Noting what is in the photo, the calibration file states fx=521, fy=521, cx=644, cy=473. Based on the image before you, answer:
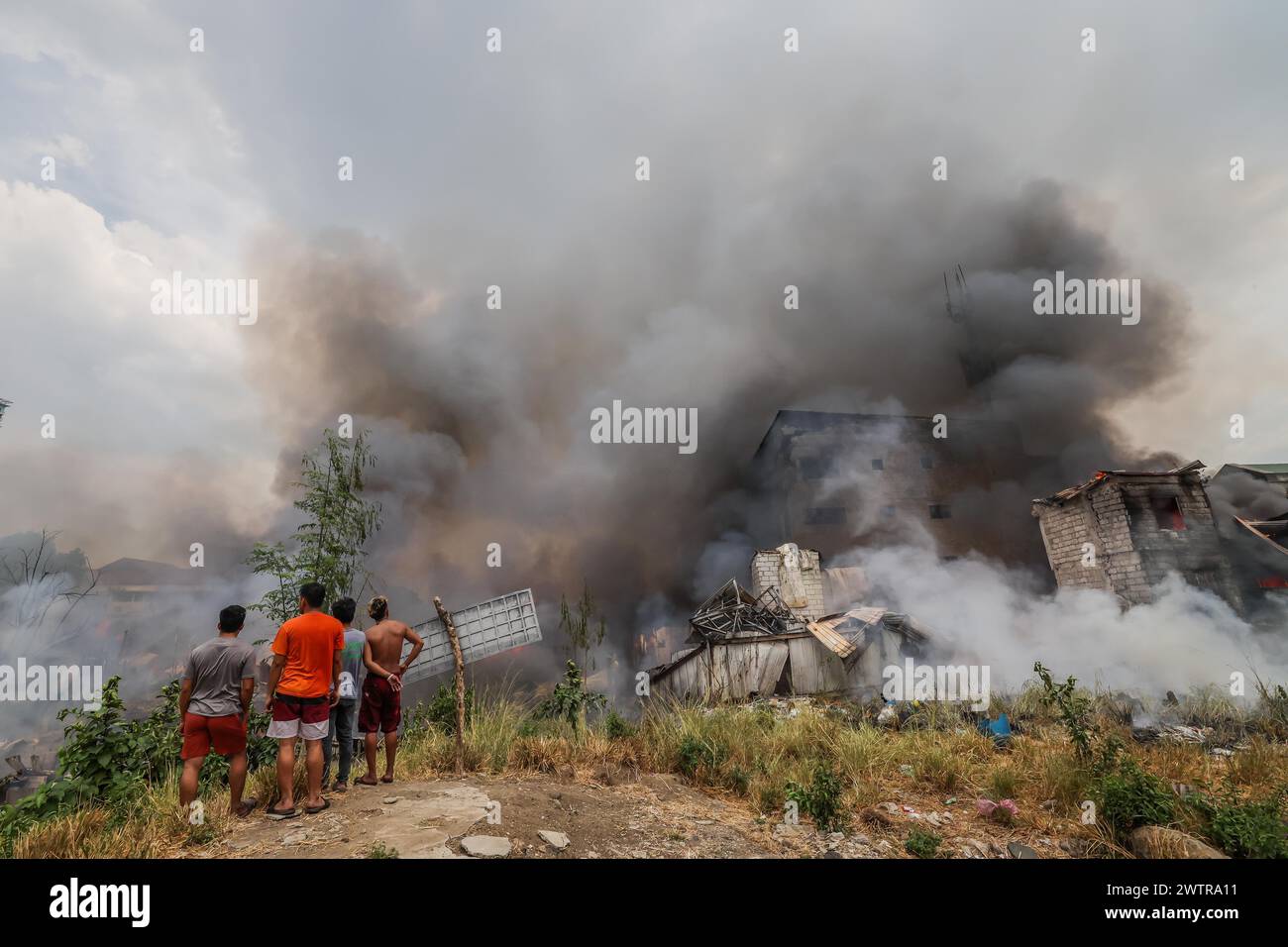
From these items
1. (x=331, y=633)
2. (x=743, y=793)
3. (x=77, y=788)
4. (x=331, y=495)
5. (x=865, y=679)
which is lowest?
(x=865, y=679)

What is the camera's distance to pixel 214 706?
435 cm

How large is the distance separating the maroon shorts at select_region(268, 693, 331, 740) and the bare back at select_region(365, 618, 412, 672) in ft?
2.93

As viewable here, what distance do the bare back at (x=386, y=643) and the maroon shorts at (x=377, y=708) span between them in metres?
0.17

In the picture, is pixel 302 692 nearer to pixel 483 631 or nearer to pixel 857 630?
pixel 483 631

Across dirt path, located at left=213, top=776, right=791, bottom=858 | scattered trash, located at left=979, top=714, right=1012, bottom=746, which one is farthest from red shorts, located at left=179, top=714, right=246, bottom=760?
scattered trash, located at left=979, top=714, right=1012, bottom=746

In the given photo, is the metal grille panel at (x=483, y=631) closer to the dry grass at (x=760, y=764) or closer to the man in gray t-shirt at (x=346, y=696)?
the dry grass at (x=760, y=764)

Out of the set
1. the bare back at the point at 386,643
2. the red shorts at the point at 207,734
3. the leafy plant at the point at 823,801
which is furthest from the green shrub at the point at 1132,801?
the red shorts at the point at 207,734

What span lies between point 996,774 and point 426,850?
5.85m

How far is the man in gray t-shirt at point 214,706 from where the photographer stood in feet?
14.2

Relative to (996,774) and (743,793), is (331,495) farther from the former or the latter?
(996,774)

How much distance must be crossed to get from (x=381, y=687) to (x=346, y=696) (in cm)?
33

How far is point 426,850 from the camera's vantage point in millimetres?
3756
